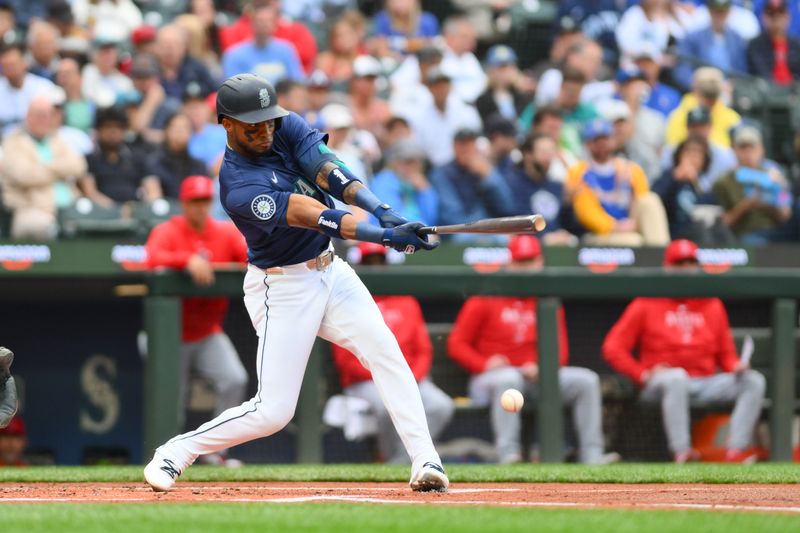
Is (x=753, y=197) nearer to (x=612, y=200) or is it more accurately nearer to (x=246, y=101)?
(x=612, y=200)

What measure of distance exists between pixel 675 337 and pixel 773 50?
5701mm

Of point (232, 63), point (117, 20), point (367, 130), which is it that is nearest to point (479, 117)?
point (367, 130)

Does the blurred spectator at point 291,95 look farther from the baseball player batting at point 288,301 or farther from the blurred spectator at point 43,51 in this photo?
the baseball player batting at point 288,301

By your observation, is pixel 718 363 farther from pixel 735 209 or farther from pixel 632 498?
pixel 632 498

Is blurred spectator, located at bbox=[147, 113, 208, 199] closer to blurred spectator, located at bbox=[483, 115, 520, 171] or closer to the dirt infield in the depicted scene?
blurred spectator, located at bbox=[483, 115, 520, 171]

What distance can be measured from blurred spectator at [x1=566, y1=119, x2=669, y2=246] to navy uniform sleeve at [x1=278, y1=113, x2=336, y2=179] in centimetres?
465

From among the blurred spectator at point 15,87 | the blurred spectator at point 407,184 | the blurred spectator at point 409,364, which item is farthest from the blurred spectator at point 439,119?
the blurred spectator at point 15,87

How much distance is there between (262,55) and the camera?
11.6 meters

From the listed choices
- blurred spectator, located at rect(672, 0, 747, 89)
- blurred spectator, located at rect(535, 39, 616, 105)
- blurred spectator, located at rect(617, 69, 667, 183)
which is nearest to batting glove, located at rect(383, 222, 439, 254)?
blurred spectator, located at rect(617, 69, 667, 183)

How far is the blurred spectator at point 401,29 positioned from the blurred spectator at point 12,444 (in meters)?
4.97

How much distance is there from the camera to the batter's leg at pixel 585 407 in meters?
8.93

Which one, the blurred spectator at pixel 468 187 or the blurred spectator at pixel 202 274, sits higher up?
the blurred spectator at pixel 468 187

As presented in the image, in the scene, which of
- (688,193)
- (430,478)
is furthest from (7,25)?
(430,478)

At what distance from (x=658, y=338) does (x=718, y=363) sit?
1.42ft
